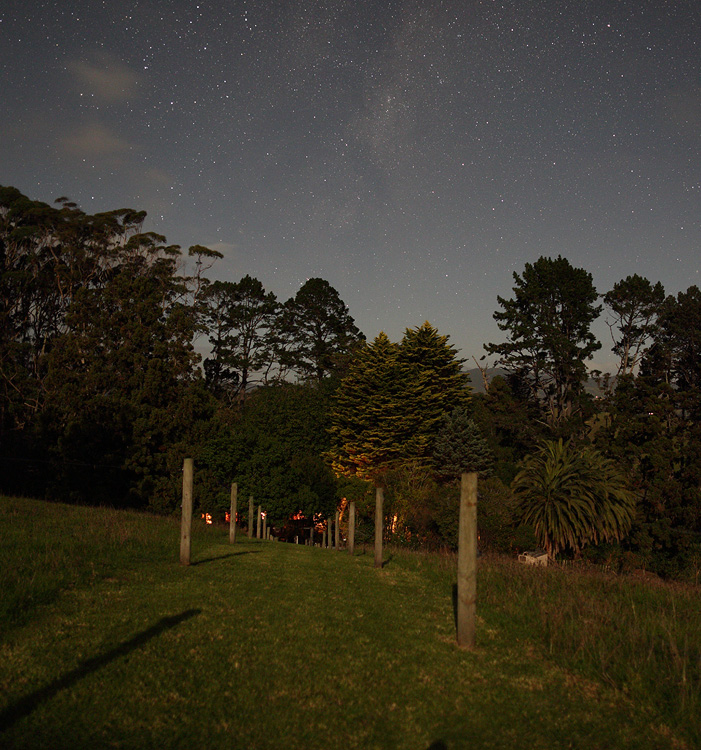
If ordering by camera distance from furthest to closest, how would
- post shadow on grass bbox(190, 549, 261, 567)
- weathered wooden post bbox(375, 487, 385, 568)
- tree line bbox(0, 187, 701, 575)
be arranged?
tree line bbox(0, 187, 701, 575) → weathered wooden post bbox(375, 487, 385, 568) → post shadow on grass bbox(190, 549, 261, 567)

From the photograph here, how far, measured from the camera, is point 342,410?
49000mm

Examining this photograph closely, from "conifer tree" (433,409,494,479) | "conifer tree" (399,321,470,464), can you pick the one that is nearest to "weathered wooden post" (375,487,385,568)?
"conifer tree" (433,409,494,479)

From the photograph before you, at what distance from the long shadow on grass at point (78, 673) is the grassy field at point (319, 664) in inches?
0.8

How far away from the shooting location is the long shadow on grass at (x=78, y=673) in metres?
4.51

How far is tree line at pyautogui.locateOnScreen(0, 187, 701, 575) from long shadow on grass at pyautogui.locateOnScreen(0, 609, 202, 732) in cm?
2259

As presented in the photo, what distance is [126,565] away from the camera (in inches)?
416

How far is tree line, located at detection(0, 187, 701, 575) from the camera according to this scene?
3600 centimetres

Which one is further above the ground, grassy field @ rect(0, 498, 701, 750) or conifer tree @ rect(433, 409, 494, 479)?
conifer tree @ rect(433, 409, 494, 479)

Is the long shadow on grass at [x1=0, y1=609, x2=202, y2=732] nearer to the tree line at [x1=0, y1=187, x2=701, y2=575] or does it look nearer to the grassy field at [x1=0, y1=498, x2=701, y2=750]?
the grassy field at [x1=0, y1=498, x2=701, y2=750]

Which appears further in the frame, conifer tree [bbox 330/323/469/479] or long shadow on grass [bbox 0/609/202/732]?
A: conifer tree [bbox 330/323/469/479]

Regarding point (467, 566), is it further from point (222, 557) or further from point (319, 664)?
point (222, 557)

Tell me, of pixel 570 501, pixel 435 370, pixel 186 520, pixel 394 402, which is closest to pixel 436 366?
pixel 435 370

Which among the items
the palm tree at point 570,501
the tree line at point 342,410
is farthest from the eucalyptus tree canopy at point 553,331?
the palm tree at point 570,501

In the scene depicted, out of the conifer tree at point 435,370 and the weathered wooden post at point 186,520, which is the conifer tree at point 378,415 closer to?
the conifer tree at point 435,370
